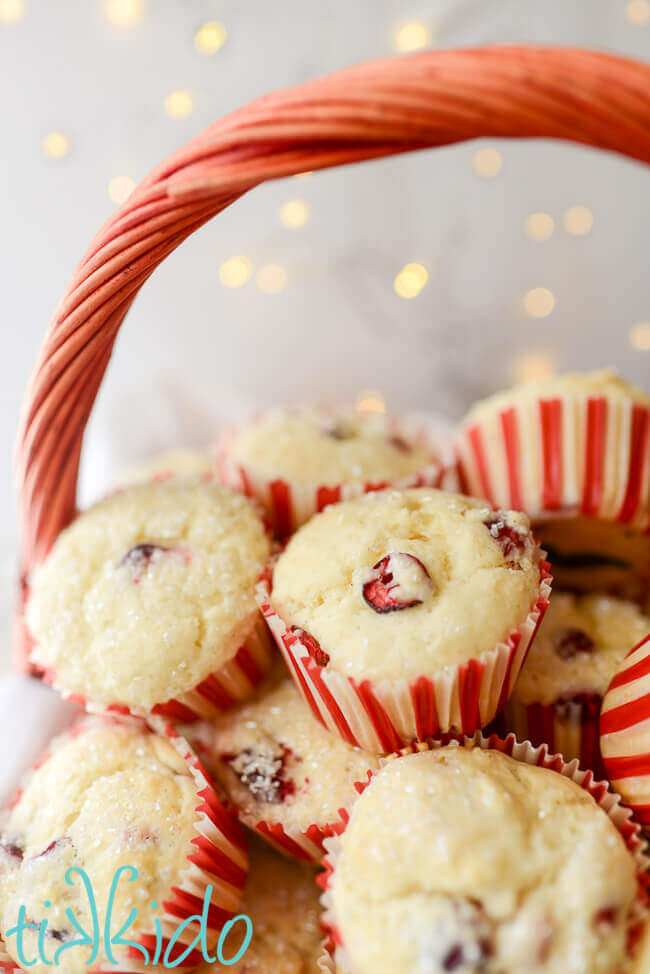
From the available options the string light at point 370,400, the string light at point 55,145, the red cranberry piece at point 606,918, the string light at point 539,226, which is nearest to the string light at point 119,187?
the string light at point 55,145

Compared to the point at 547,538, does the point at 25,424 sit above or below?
above

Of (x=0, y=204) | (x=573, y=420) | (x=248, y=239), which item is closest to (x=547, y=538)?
(x=573, y=420)

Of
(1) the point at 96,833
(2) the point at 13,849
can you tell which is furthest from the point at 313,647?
(2) the point at 13,849

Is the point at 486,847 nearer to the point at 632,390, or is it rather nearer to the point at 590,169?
the point at 632,390

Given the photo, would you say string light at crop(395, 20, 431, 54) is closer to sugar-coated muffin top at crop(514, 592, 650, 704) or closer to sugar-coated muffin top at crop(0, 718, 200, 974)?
sugar-coated muffin top at crop(514, 592, 650, 704)

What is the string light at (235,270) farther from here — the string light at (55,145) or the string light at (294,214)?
the string light at (55,145)

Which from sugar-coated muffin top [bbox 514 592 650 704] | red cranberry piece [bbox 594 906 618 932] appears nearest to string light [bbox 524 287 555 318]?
sugar-coated muffin top [bbox 514 592 650 704]
